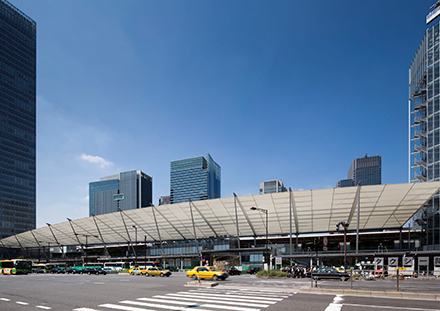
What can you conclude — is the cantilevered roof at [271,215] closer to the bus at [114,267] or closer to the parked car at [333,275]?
the bus at [114,267]

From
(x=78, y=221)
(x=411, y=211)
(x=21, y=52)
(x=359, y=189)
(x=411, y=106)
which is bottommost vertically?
(x=78, y=221)

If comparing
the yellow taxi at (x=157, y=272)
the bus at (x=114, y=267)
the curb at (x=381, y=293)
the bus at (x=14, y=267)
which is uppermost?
the curb at (x=381, y=293)

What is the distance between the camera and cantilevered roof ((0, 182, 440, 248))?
4712 centimetres

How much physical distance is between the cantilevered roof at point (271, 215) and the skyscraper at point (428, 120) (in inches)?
127

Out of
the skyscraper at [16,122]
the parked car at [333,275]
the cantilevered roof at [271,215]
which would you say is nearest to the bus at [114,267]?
the cantilevered roof at [271,215]

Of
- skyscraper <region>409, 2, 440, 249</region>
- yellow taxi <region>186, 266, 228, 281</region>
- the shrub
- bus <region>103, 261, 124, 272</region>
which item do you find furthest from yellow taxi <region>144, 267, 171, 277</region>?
skyscraper <region>409, 2, 440, 249</region>

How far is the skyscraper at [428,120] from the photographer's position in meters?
50.3

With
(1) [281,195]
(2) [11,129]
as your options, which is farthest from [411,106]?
(2) [11,129]

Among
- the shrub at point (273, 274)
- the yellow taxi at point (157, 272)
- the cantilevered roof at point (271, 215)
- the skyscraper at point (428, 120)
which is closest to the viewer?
the shrub at point (273, 274)

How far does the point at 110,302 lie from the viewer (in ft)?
48.0

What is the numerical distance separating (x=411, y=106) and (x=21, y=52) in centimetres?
17247

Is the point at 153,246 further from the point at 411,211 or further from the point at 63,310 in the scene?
the point at 63,310

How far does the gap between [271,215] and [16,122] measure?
463 ft

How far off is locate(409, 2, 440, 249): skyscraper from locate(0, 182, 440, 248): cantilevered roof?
324cm
